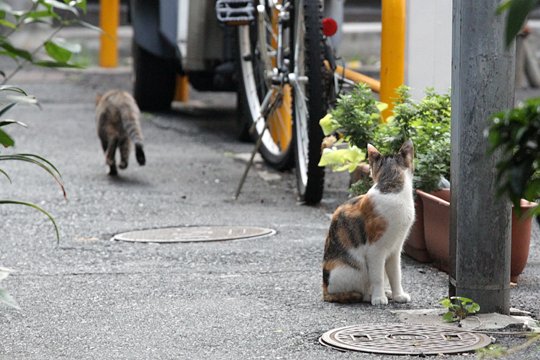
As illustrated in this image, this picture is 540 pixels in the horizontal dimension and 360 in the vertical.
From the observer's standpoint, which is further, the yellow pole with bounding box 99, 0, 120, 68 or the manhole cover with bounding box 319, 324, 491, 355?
the yellow pole with bounding box 99, 0, 120, 68

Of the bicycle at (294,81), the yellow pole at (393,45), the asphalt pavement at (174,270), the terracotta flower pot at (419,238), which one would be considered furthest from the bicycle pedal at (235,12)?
the terracotta flower pot at (419,238)

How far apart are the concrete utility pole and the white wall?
2.25 m

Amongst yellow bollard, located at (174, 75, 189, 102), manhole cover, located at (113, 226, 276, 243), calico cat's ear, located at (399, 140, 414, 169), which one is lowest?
manhole cover, located at (113, 226, 276, 243)

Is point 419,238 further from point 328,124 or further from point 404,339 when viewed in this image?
point 404,339

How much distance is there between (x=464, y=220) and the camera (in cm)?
461

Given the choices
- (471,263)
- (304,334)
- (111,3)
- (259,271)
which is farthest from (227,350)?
(111,3)

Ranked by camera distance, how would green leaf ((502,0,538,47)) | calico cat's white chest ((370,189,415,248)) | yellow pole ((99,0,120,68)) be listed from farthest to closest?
1. yellow pole ((99,0,120,68))
2. calico cat's white chest ((370,189,415,248))
3. green leaf ((502,0,538,47))

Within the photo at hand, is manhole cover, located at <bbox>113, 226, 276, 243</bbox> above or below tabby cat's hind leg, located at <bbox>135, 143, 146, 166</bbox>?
below

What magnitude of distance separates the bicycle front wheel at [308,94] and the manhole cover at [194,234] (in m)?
0.63

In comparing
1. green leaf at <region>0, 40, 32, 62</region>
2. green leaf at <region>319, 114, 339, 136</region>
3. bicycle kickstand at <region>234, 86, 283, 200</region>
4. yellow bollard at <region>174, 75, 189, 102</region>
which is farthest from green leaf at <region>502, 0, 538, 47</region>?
yellow bollard at <region>174, 75, 189, 102</region>

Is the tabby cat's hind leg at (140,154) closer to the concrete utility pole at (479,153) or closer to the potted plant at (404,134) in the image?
the potted plant at (404,134)

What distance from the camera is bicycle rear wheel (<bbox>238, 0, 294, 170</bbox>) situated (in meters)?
8.38

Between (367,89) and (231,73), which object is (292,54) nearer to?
(367,89)

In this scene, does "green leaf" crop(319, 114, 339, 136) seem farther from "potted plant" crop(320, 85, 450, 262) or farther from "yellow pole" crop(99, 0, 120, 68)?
"yellow pole" crop(99, 0, 120, 68)
